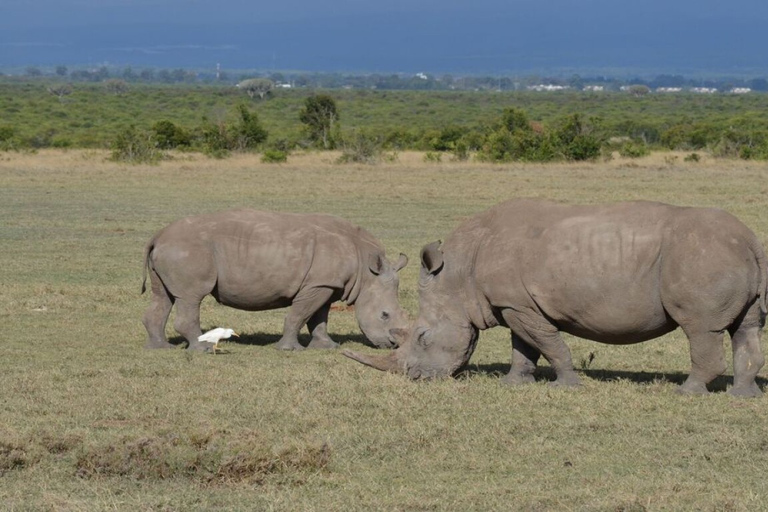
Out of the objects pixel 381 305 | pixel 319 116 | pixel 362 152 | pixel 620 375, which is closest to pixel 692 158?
pixel 362 152

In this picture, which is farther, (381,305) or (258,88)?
(258,88)

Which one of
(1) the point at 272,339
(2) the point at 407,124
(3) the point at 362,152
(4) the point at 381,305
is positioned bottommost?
(2) the point at 407,124

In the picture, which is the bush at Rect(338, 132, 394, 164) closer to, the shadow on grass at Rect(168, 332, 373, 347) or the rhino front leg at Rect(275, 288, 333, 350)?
the shadow on grass at Rect(168, 332, 373, 347)

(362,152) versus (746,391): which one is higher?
(746,391)

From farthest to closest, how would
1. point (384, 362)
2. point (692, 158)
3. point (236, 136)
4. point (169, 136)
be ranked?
point (169, 136)
point (236, 136)
point (692, 158)
point (384, 362)

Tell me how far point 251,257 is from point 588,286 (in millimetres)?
4221

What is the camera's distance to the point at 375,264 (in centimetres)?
1300

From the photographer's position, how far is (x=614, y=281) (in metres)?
9.98

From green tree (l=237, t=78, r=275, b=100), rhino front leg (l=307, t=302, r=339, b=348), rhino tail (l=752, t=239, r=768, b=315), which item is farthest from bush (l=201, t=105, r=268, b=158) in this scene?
green tree (l=237, t=78, r=275, b=100)

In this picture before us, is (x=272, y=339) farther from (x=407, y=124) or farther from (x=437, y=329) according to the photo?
(x=407, y=124)

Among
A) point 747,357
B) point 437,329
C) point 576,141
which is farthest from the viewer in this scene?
point 576,141

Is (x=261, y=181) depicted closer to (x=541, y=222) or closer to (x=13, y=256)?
(x=13, y=256)

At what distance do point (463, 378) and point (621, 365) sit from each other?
207cm

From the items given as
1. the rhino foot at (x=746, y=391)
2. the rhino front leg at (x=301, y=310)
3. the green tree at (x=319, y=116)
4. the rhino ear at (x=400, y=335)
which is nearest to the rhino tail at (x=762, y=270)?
the rhino foot at (x=746, y=391)
